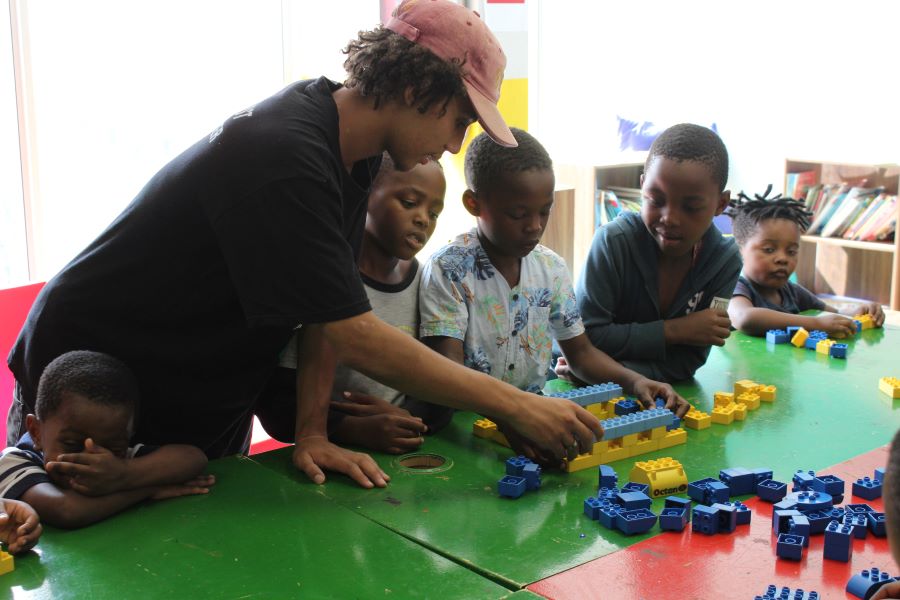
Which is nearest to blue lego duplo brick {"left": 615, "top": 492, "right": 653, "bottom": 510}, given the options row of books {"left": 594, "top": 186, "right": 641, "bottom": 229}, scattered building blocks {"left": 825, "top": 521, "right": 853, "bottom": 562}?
scattered building blocks {"left": 825, "top": 521, "right": 853, "bottom": 562}

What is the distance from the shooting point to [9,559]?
1678mm

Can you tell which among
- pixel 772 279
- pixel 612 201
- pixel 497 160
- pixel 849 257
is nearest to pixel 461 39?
pixel 497 160

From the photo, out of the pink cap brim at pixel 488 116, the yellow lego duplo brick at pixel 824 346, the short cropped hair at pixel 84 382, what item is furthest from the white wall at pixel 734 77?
the short cropped hair at pixel 84 382

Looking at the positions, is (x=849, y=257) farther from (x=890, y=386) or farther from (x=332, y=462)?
(x=332, y=462)

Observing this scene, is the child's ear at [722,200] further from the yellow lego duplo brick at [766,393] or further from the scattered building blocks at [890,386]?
the scattered building blocks at [890,386]

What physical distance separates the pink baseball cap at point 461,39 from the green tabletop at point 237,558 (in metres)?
0.91

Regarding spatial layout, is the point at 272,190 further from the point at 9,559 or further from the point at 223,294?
the point at 9,559

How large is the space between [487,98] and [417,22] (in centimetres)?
22

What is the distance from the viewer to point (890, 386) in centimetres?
284

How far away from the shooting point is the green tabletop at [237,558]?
162 centimetres

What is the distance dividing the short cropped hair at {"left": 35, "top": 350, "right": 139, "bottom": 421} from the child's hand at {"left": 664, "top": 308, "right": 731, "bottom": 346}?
1.70 m

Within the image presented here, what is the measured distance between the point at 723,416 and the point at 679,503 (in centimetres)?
69

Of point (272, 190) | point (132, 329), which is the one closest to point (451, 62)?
point (272, 190)

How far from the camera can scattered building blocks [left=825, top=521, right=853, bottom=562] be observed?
1752 mm
